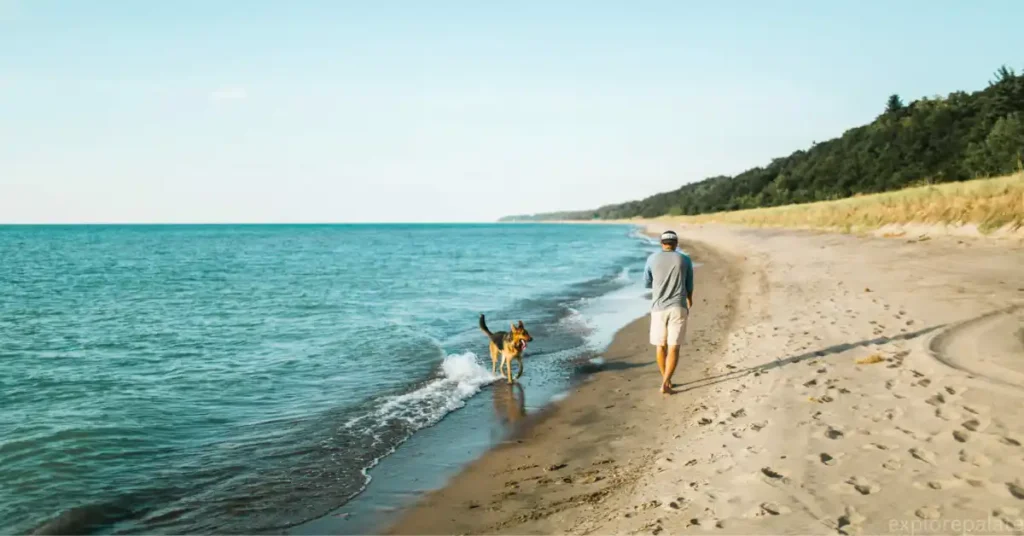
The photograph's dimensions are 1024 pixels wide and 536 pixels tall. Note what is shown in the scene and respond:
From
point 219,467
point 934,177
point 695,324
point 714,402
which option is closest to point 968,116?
point 934,177

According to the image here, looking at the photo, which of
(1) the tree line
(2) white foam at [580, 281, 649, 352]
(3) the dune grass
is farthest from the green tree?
(2) white foam at [580, 281, 649, 352]

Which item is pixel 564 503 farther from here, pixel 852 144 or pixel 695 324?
pixel 852 144

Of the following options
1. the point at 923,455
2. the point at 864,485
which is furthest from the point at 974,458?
the point at 864,485

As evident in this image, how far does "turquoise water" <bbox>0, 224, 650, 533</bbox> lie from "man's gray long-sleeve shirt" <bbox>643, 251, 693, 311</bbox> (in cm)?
243

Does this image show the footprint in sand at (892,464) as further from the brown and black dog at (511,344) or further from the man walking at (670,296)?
the brown and black dog at (511,344)

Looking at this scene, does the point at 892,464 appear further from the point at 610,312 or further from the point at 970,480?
the point at 610,312

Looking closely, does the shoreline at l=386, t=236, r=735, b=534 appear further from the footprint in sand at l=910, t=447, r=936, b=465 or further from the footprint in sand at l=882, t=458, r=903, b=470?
the footprint in sand at l=910, t=447, r=936, b=465

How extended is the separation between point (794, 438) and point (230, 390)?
847cm

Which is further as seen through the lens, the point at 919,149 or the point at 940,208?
the point at 919,149

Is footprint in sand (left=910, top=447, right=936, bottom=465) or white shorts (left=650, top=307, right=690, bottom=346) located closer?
footprint in sand (left=910, top=447, right=936, bottom=465)

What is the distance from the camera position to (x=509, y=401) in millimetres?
8938

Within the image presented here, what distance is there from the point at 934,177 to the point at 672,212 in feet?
275

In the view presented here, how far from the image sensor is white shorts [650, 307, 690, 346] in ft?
26.5

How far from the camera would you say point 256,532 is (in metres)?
5.24
